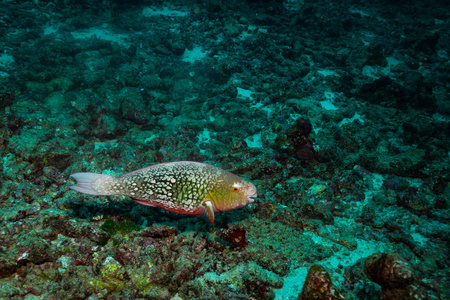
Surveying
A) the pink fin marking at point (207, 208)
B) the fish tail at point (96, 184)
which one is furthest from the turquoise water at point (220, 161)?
the fish tail at point (96, 184)

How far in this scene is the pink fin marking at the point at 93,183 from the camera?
2869 mm

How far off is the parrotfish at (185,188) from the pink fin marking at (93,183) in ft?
0.05

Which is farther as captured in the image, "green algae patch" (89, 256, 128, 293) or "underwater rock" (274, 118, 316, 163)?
"underwater rock" (274, 118, 316, 163)

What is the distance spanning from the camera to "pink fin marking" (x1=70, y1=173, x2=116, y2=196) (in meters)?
2.87

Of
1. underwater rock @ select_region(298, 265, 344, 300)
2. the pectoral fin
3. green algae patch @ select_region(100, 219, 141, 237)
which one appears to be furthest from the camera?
green algae patch @ select_region(100, 219, 141, 237)

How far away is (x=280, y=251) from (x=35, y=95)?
9809 mm

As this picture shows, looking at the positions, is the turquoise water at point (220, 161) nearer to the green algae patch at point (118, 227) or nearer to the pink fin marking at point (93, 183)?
the green algae patch at point (118, 227)

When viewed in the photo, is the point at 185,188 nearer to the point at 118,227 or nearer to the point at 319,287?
the point at 118,227

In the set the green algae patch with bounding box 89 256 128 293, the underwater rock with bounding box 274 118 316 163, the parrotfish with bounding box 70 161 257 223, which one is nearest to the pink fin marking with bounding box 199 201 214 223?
the parrotfish with bounding box 70 161 257 223

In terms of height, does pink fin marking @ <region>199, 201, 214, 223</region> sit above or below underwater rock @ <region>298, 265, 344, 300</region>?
above

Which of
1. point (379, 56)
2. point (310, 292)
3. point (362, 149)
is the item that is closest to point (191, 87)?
point (362, 149)

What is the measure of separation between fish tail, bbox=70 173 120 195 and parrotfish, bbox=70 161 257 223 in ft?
0.04

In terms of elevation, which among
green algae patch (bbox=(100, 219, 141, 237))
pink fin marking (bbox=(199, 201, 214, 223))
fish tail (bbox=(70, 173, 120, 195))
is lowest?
green algae patch (bbox=(100, 219, 141, 237))

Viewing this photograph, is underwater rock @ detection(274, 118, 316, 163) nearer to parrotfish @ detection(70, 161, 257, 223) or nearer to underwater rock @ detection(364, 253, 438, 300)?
underwater rock @ detection(364, 253, 438, 300)
